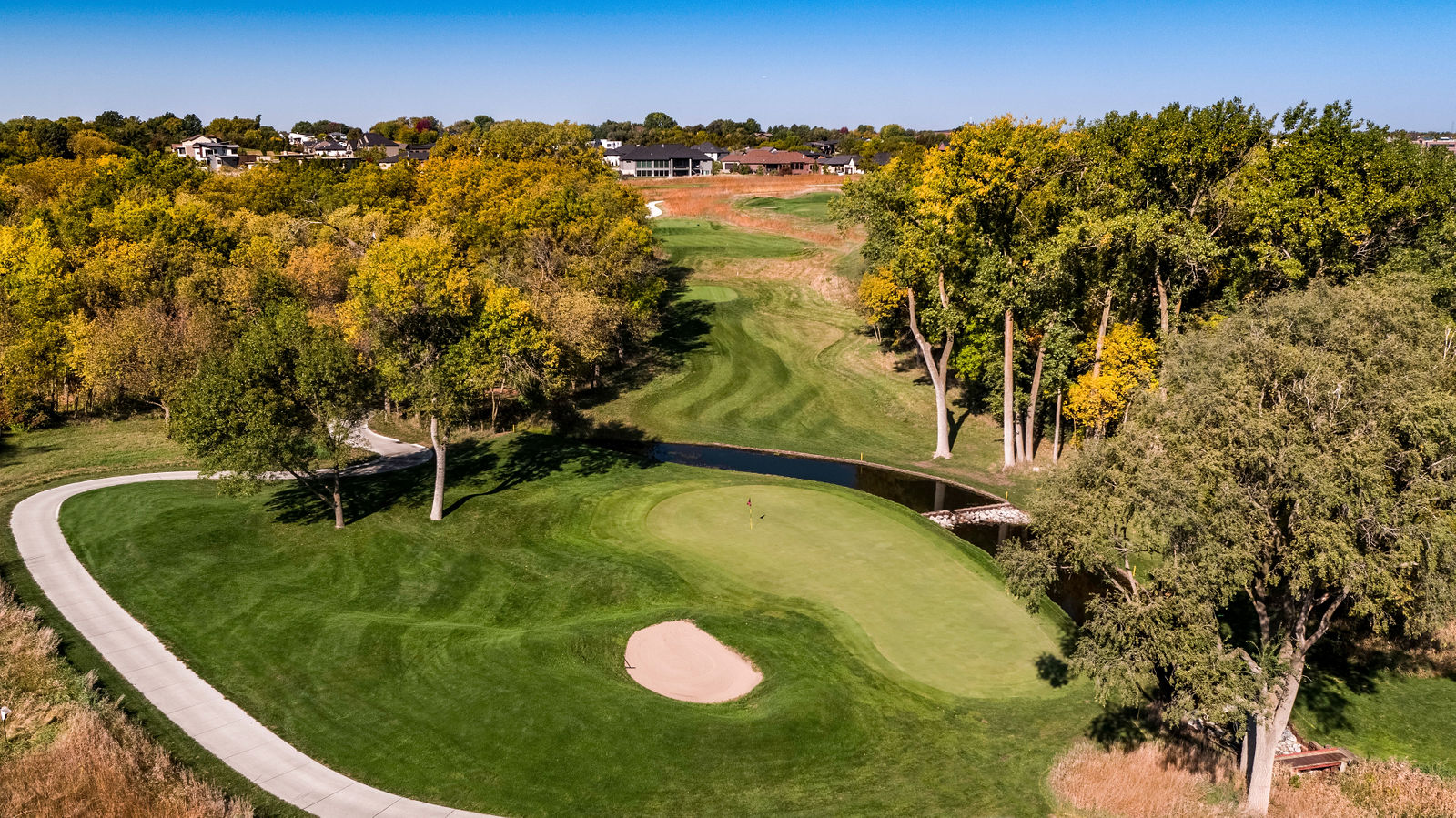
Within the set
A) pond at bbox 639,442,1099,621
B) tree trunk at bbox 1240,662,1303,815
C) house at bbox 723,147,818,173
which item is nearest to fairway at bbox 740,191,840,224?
house at bbox 723,147,818,173

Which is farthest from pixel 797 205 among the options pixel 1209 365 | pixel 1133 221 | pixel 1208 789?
pixel 1208 789

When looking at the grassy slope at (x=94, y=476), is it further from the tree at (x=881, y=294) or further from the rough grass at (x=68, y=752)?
the tree at (x=881, y=294)

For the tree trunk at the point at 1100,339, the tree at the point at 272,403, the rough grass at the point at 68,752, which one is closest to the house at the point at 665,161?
the tree trunk at the point at 1100,339

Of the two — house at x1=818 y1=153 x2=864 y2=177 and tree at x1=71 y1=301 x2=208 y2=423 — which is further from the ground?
house at x1=818 y1=153 x2=864 y2=177

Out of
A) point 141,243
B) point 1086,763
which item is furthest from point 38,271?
point 1086,763

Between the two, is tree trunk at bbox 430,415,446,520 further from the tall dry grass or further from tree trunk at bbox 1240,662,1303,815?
tree trunk at bbox 1240,662,1303,815

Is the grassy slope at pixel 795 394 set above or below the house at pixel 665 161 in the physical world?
below
